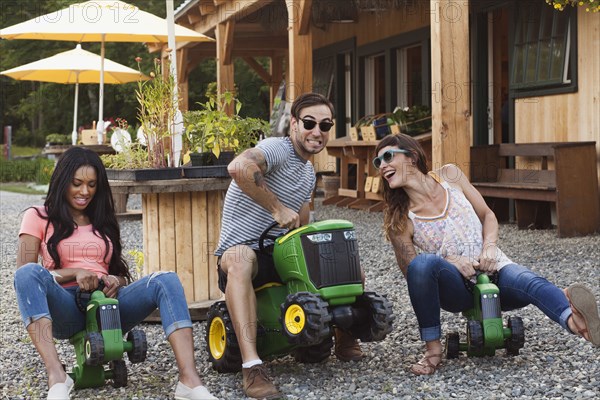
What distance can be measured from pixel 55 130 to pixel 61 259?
113 feet

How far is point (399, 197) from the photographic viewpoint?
14.7 ft

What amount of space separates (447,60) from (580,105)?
277cm

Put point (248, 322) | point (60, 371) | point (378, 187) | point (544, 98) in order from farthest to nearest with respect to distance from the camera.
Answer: point (378, 187)
point (544, 98)
point (248, 322)
point (60, 371)

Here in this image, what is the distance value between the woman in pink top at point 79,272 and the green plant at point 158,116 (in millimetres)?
1417

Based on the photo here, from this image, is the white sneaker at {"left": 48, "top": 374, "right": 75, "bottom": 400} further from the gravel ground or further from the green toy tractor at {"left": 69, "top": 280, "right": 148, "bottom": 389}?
the gravel ground

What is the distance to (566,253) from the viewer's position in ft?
25.1

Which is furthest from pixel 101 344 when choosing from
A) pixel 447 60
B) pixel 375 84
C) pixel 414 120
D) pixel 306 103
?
pixel 375 84

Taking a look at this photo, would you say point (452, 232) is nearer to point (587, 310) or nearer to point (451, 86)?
point (587, 310)

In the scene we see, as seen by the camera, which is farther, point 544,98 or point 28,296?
point 544,98

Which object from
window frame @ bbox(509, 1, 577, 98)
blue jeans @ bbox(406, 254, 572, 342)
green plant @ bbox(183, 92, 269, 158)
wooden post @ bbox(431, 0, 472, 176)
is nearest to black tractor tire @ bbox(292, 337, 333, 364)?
blue jeans @ bbox(406, 254, 572, 342)

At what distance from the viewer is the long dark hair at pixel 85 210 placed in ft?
13.2

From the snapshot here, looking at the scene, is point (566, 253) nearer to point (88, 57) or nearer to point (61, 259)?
point (61, 259)

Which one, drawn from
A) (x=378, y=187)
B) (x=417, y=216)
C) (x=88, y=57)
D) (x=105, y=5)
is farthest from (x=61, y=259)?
(x=88, y=57)

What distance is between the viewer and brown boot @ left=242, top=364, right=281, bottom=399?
150 inches
